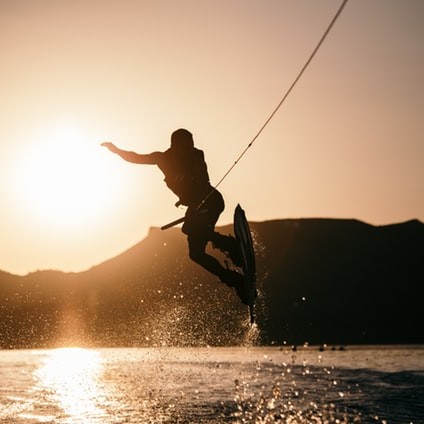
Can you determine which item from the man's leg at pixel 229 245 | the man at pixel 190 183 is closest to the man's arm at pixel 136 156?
the man at pixel 190 183

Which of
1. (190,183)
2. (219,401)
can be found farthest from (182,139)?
(219,401)

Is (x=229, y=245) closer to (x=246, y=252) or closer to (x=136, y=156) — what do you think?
(x=246, y=252)

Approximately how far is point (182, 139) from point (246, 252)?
9.83ft

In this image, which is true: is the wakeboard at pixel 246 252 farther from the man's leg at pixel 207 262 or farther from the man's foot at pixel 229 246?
the man's leg at pixel 207 262

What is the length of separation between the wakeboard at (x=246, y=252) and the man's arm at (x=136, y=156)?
2298 mm

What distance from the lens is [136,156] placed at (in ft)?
57.3

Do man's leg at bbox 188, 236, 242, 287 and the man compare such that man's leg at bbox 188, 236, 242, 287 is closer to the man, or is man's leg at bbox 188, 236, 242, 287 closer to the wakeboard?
the man

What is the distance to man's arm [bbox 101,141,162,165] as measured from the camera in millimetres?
17375

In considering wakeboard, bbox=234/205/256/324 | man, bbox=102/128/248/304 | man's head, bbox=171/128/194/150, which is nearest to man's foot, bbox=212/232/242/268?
wakeboard, bbox=234/205/256/324

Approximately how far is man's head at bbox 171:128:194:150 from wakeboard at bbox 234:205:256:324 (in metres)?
2.06

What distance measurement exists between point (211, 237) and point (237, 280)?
1.19m

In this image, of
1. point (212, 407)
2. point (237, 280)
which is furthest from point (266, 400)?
point (237, 280)

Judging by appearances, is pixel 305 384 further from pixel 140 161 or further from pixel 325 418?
pixel 140 161

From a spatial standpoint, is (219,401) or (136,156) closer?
(136,156)
